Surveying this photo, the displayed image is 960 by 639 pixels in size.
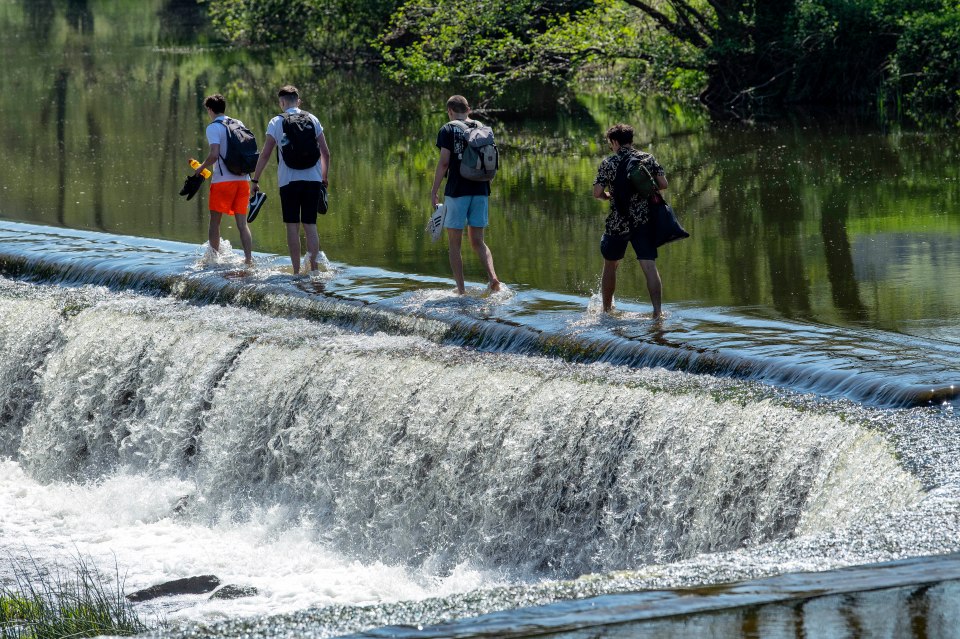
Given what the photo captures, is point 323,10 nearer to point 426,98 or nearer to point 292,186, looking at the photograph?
point 426,98

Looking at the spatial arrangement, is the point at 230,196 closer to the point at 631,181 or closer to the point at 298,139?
the point at 298,139

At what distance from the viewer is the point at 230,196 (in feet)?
41.0

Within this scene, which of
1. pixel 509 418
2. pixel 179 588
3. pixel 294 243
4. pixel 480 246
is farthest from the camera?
pixel 294 243

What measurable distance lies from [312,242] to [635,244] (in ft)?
12.4

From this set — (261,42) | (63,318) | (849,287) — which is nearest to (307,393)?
(63,318)

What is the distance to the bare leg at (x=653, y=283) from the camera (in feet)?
32.2

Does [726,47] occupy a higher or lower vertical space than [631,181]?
higher

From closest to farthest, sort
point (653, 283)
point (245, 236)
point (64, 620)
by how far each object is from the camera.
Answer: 1. point (64, 620)
2. point (653, 283)
3. point (245, 236)

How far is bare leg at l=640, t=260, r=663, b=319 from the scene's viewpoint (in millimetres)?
9812

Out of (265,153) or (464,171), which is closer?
(464,171)

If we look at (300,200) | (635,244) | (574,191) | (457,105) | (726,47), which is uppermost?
(726,47)

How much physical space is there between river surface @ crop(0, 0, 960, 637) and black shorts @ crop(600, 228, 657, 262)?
1.90ft

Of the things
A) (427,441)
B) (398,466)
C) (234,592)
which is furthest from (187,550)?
(427,441)

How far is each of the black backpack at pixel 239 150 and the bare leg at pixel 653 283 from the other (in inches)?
161
